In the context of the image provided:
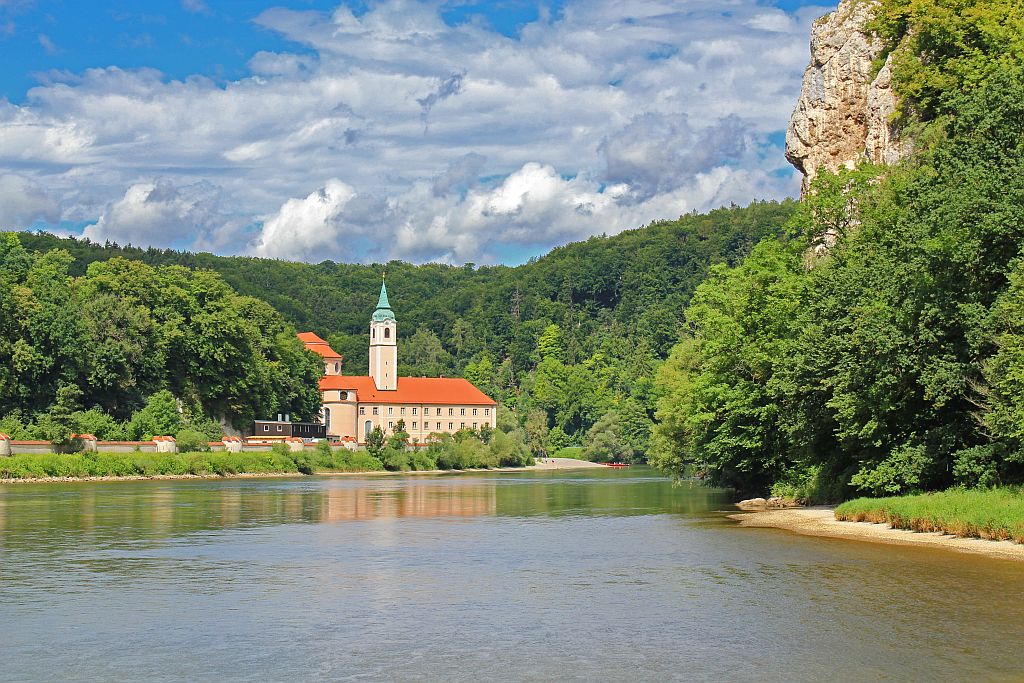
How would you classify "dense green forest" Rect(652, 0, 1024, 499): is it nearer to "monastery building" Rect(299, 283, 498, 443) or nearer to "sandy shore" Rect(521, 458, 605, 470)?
"sandy shore" Rect(521, 458, 605, 470)

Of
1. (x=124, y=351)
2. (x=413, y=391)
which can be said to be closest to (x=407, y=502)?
(x=124, y=351)

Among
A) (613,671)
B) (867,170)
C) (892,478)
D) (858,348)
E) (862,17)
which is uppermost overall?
(862,17)

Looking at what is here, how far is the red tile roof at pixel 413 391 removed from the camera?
167875 mm

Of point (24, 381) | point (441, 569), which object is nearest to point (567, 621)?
point (441, 569)

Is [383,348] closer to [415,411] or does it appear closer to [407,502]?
[415,411]

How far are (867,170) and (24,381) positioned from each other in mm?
67544

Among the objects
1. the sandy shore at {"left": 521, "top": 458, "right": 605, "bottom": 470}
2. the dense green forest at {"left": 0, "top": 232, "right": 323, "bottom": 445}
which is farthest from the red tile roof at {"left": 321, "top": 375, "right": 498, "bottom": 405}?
the dense green forest at {"left": 0, "top": 232, "right": 323, "bottom": 445}

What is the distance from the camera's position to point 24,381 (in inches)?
3615

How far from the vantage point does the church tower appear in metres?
173

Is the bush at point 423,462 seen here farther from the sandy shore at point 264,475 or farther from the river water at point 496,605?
the river water at point 496,605

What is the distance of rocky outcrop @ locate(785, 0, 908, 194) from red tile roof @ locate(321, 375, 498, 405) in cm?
11331

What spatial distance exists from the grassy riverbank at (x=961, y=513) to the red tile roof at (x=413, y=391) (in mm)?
134082

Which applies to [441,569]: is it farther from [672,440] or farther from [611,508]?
[672,440]

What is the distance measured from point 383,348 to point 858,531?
14186cm
